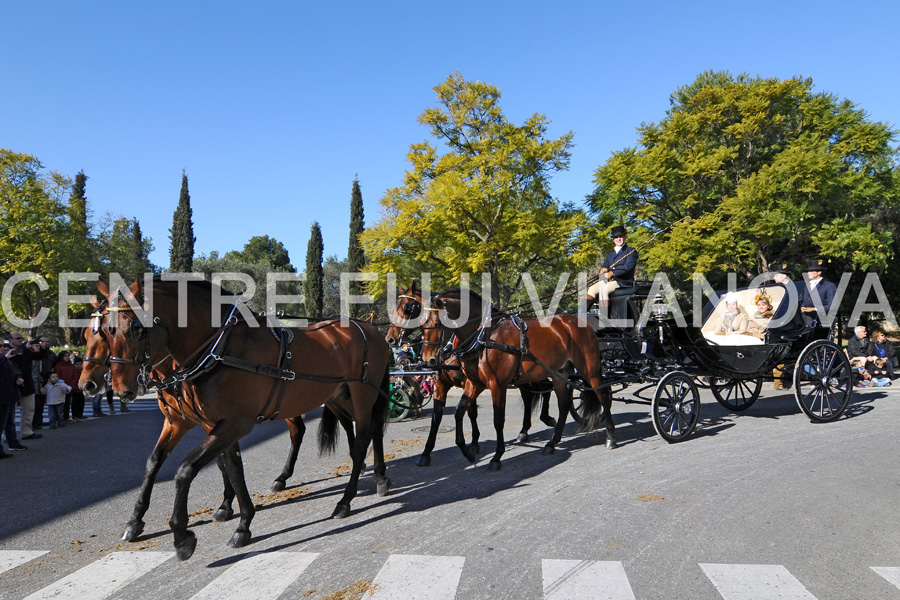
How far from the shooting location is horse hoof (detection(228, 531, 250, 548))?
4.57 m

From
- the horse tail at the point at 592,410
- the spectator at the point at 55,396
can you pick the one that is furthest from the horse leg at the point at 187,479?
the spectator at the point at 55,396

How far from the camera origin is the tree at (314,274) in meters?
48.4

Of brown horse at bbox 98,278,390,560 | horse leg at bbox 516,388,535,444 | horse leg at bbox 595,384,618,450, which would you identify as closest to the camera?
brown horse at bbox 98,278,390,560

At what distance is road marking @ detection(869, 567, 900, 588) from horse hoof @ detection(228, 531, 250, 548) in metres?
4.51

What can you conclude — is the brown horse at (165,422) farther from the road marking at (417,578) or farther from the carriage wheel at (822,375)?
the carriage wheel at (822,375)

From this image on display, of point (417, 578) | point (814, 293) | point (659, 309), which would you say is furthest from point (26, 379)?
point (814, 293)

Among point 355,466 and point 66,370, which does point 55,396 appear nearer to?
point 66,370

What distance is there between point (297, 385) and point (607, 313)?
16.7 feet

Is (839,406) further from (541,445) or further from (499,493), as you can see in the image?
(499,493)

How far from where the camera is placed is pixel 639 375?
8.50m

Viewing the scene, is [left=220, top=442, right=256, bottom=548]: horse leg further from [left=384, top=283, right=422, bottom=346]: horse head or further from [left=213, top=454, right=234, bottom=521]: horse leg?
[left=384, top=283, right=422, bottom=346]: horse head

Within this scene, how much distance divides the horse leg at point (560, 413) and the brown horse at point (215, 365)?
9.91 ft

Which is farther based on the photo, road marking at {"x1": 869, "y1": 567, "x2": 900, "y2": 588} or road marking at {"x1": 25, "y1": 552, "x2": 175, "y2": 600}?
road marking at {"x1": 25, "y1": 552, "x2": 175, "y2": 600}

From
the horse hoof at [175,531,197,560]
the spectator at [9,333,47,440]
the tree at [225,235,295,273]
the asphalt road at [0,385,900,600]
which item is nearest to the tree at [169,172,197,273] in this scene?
the tree at [225,235,295,273]
